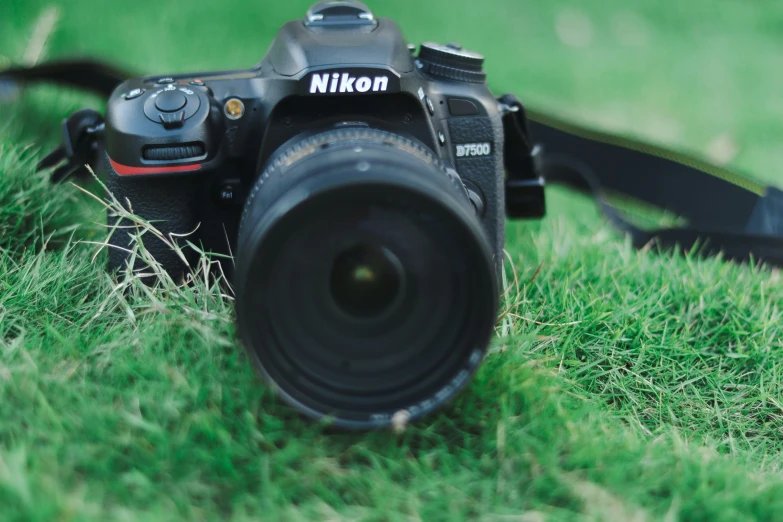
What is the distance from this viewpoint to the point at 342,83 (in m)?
1.17

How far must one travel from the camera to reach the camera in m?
0.96

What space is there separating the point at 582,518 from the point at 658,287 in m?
0.65

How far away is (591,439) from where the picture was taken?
1009mm

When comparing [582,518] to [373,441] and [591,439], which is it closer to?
[591,439]

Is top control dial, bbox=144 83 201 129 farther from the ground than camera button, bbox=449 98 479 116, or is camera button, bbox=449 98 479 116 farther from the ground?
camera button, bbox=449 98 479 116

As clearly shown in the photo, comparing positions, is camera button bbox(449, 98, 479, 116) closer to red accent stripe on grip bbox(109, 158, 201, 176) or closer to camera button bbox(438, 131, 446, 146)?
camera button bbox(438, 131, 446, 146)

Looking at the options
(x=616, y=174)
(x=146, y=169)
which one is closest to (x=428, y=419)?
(x=146, y=169)

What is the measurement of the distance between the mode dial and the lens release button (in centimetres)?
41

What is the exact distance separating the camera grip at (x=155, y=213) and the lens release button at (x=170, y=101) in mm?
107

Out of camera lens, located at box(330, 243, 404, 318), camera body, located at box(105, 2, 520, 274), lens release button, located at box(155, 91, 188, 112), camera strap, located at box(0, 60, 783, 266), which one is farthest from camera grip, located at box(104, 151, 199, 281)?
camera lens, located at box(330, 243, 404, 318)

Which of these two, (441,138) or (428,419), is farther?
(441,138)

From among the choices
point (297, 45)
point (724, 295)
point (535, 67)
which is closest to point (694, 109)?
point (535, 67)

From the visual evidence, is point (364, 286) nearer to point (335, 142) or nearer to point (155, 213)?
point (335, 142)

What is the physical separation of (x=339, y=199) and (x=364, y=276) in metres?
0.13
